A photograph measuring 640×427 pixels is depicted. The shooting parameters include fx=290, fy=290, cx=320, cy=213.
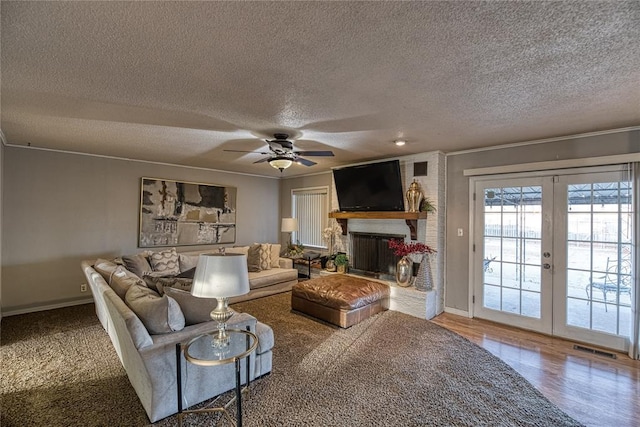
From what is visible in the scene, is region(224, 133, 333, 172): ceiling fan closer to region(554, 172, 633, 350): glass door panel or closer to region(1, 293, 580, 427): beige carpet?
region(1, 293, 580, 427): beige carpet

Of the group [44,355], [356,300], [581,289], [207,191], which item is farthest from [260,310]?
[581,289]

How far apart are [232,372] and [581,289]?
4.04 m

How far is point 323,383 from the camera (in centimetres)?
254

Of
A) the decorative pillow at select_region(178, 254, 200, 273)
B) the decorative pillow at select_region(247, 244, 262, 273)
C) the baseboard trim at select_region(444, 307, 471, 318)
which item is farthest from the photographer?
the decorative pillow at select_region(247, 244, 262, 273)

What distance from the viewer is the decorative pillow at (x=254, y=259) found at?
5365mm

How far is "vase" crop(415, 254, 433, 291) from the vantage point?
4.36 m

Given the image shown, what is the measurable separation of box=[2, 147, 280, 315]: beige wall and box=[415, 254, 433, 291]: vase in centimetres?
479

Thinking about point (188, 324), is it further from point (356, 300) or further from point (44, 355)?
point (356, 300)

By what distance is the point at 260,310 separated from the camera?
14.4 ft

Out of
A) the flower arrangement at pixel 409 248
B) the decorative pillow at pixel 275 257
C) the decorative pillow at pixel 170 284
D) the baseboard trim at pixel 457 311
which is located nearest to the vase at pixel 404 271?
the flower arrangement at pixel 409 248

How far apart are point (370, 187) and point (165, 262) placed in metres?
3.57

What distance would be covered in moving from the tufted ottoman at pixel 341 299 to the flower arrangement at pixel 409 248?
1.95 feet

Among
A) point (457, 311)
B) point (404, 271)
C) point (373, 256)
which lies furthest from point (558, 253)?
point (373, 256)

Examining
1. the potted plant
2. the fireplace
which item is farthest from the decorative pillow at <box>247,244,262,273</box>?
the fireplace
